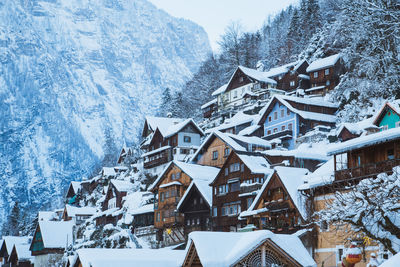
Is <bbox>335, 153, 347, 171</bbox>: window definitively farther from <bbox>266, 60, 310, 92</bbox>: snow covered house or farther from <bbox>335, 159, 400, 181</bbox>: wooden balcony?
<bbox>266, 60, 310, 92</bbox>: snow covered house

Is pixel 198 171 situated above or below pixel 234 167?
above

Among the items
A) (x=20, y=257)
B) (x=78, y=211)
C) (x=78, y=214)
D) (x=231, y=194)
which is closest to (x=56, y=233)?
(x=78, y=214)

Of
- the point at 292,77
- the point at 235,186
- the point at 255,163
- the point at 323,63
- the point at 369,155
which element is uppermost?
the point at 323,63

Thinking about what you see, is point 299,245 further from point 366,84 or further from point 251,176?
point 366,84

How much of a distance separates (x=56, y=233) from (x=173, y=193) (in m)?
32.9

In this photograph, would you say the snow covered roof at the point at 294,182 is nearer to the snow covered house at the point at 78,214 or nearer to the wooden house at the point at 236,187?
the wooden house at the point at 236,187

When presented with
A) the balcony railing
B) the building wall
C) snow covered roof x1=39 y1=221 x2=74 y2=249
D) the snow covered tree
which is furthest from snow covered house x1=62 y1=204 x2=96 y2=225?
the snow covered tree

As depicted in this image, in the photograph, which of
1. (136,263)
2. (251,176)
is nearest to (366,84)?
(251,176)

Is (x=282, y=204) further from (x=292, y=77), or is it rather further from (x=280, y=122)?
(x=292, y=77)

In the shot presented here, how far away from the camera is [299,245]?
26094 mm

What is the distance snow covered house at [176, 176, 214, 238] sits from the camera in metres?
58.1

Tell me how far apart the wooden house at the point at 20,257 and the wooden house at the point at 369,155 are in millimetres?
65786

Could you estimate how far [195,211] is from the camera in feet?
195

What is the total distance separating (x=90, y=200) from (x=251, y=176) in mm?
60903
